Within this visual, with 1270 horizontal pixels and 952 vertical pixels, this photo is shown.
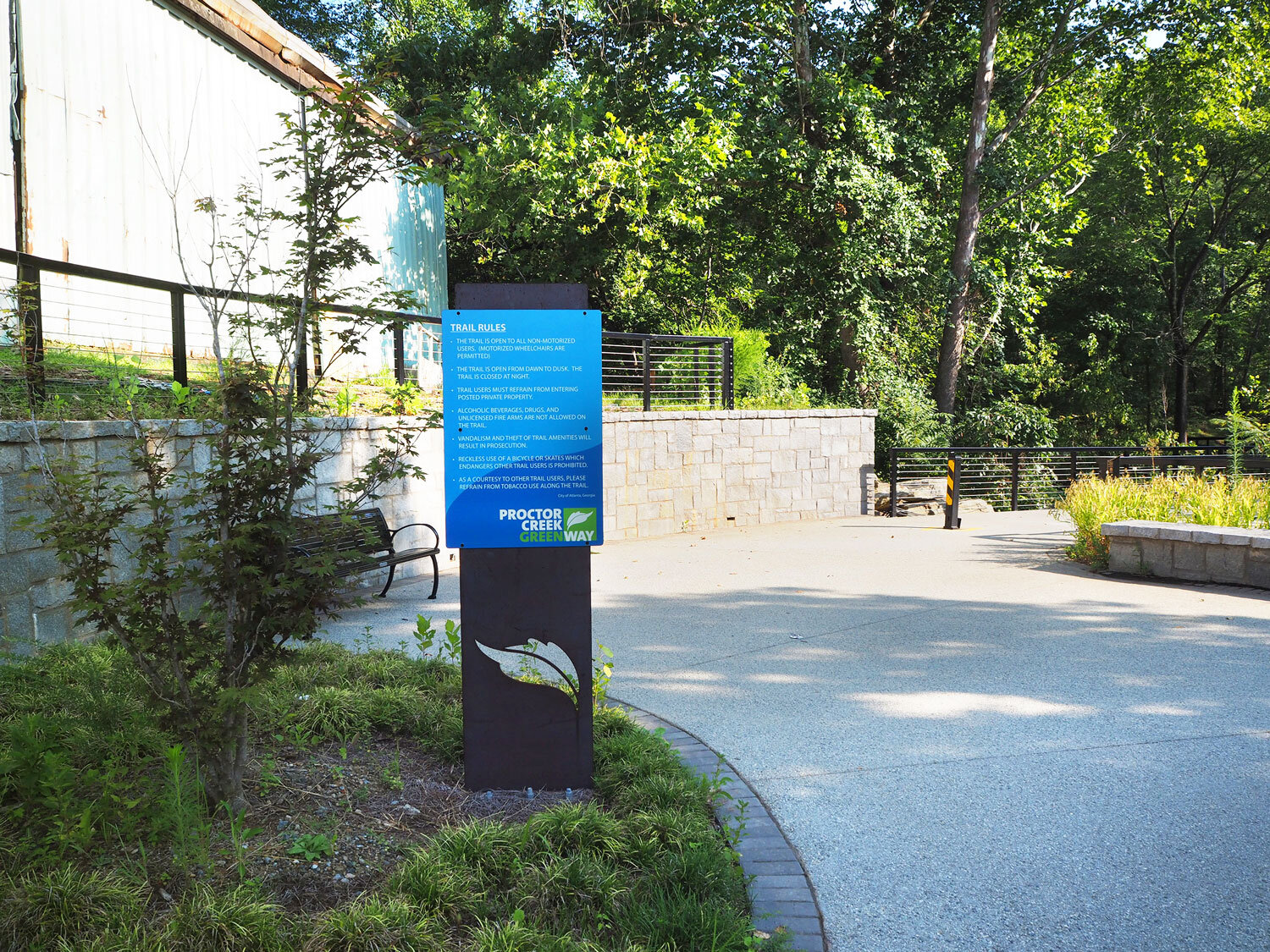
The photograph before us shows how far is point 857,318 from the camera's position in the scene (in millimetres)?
21406

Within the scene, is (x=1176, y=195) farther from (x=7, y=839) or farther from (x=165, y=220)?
Answer: (x=7, y=839)

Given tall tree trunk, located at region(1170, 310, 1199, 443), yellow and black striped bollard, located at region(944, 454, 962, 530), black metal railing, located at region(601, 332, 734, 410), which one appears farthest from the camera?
tall tree trunk, located at region(1170, 310, 1199, 443)

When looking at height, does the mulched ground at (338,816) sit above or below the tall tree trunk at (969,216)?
below

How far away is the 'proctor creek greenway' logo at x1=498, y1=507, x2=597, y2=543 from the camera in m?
4.21

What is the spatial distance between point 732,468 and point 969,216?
1195 centimetres

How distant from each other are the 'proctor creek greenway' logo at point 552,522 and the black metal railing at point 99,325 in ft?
3.22

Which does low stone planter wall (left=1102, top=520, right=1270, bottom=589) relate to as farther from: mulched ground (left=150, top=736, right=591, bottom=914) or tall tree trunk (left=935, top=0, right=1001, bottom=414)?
tall tree trunk (left=935, top=0, right=1001, bottom=414)

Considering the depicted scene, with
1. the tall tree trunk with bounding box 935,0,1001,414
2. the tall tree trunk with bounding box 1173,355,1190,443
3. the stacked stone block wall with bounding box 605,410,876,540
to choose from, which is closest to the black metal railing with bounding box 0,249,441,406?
the stacked stone block wall with bounding box 605,410,876,540

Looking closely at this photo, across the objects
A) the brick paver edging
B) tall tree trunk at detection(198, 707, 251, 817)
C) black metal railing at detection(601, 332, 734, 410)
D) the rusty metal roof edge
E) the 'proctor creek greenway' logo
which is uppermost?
the rusty metal roof edge

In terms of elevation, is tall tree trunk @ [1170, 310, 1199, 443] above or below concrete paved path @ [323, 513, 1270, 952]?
above

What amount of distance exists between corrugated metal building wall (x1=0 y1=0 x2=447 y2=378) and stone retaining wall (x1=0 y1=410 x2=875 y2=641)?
5.90 ft

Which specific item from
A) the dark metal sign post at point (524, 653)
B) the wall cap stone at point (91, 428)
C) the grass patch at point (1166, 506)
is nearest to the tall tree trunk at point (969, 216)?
the grass patch at point (1166, 506)

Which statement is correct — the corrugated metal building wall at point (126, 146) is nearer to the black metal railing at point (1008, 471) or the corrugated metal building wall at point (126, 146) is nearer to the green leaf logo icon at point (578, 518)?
the green leaf logo icon at point (578, 518)

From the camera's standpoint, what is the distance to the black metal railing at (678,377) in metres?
14.6
